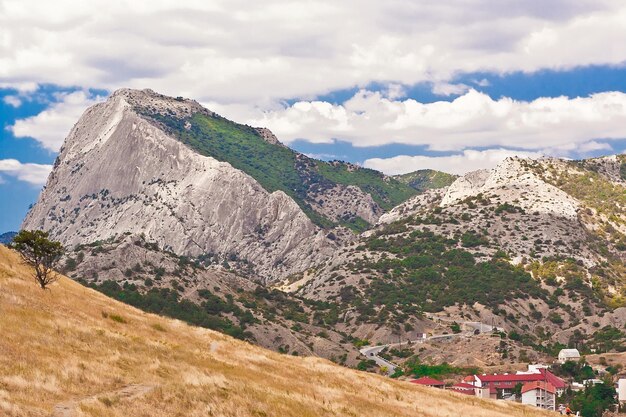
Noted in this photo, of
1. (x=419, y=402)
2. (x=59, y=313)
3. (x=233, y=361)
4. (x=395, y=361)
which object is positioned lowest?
(x=395, y=361)

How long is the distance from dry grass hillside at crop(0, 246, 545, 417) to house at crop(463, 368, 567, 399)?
8055 cm

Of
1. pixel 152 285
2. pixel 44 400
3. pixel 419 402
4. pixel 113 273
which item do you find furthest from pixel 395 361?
pixel 44 400

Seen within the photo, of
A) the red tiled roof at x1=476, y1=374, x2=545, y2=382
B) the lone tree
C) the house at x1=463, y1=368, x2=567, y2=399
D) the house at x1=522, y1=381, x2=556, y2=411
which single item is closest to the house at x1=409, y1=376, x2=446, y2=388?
the house at x1=463, y1=368, x2=567, y2=399

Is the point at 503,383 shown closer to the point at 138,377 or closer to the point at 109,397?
the point at 138,377

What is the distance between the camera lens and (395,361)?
175 m

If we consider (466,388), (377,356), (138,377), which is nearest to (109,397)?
(138,377)

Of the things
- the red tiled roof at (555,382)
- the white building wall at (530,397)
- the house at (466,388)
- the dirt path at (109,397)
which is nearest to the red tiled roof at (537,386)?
the white building wall at (530,397)

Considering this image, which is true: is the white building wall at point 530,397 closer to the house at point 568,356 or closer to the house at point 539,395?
the house at point 539,395

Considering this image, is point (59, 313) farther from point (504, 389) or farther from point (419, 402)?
point (504, 389)

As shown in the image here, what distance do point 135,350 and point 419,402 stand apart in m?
22.4

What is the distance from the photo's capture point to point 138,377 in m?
34.1

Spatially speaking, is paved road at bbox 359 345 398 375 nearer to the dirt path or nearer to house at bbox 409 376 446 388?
house at bbox 409 376 446 388

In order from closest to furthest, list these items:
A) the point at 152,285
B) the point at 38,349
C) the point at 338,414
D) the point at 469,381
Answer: the point at 38,349
the point at 338,414
the point at 469,381
the point at 152,285

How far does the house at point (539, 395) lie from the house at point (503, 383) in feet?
11.0
